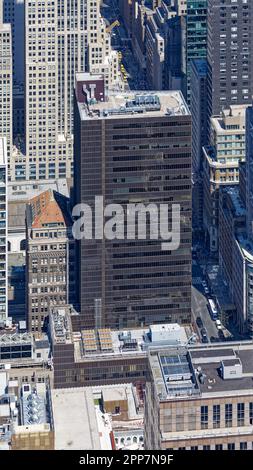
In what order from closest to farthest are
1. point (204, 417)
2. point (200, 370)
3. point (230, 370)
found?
point (204, 417) < point (230, 370) < point (200, 370)

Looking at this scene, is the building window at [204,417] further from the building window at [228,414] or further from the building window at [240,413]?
the building window at [240,413]

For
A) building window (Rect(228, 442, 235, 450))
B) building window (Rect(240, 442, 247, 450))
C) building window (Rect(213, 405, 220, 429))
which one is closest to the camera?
building window (Rect(228, 442, 235, 450))

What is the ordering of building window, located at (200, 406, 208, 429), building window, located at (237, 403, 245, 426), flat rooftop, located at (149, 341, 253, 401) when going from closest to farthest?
building window, located at (200, 406, 208, 429), building window, located at (237, 403, 245, 426), flat rooftop, located at (149, 341, 253, 401)

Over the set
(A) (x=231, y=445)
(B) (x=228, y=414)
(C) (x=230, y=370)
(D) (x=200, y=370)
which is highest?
(C) (x=230, y=370)

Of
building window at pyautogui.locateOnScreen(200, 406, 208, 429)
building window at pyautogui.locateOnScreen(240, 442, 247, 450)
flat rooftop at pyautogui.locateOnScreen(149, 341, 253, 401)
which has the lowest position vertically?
building window at pyautogui.locateOnScreen(240, 442, 247, 450)

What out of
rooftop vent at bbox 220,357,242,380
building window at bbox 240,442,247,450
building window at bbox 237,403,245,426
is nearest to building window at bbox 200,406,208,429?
building window at bbox 237,403,245,426

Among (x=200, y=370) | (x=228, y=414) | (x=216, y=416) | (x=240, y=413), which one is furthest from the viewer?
(x=200, y=370)

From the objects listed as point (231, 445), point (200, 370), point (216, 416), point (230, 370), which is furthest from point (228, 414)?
point (200, 370)

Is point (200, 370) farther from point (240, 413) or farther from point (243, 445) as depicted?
point (243, 445)

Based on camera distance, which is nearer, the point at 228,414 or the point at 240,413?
the point at 228,414

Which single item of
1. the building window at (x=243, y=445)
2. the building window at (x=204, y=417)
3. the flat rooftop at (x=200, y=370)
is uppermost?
the flat rooftop at (x=200, y=370)

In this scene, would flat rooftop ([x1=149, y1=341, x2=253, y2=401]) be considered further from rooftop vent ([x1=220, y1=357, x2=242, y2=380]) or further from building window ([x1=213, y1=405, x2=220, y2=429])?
building window ([x1=213, y1=405, x2=220, y2=429])

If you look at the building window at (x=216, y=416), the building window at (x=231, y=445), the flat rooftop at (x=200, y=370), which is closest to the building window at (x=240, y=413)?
the flat rooftop at (x=200, y=370)
